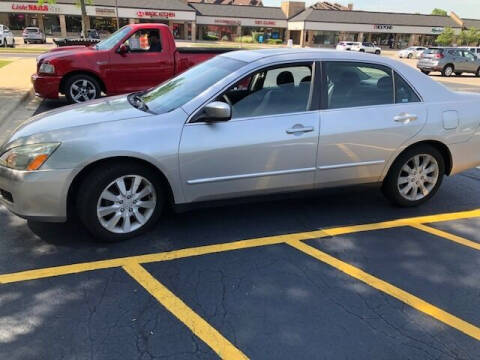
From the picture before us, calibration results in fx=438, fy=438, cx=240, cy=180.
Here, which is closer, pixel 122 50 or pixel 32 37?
pixel 122 50

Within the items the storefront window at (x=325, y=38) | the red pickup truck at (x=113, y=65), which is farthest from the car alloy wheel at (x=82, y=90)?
the storefront window at (x=325, y=38)

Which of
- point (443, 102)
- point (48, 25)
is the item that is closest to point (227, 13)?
point (48, 25)

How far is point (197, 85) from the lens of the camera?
165 inches

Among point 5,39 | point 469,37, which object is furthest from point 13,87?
point 469,37

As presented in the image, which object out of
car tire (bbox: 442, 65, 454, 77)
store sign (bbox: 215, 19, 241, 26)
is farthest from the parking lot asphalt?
store sign (bbox: 215, 19, 241, 26)

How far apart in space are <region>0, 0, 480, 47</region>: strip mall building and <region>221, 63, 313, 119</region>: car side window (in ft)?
185

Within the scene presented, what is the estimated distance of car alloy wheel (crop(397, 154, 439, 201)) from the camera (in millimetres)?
4668

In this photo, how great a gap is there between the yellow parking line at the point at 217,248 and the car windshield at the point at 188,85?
1.28m

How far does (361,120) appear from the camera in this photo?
427 centimetres

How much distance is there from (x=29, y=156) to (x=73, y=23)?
203 feet

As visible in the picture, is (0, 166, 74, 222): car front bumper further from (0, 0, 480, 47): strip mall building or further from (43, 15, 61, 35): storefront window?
(43, 15, 61, 35): storefront window

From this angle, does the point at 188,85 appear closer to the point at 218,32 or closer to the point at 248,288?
the point at 248,288

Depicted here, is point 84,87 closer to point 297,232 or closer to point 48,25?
point 297,232

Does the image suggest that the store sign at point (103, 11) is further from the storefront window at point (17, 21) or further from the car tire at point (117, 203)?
the car tire at point (117, 203)
